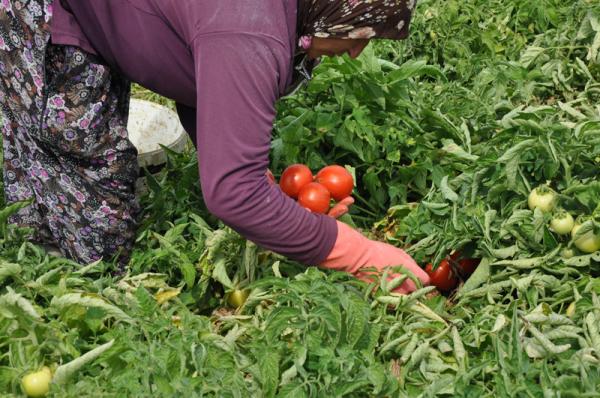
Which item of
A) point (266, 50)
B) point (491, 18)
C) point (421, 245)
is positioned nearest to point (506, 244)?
point (421, 245)

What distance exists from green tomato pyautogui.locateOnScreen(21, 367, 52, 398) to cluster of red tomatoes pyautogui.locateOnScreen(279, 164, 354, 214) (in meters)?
1.00

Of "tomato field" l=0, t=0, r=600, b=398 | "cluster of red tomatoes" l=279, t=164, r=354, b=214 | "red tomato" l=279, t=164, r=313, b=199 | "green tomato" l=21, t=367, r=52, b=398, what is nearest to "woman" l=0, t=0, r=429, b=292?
"tomato field" l=0, t=0, r=600, b=398

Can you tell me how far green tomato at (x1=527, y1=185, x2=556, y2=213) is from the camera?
8.01ft

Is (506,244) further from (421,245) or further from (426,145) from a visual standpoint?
(426,145)

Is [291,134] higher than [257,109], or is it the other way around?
[257,109]

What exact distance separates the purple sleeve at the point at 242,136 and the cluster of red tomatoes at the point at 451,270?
61 centimetres

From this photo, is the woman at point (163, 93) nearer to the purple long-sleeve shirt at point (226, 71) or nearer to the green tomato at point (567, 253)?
the purple long-sleeve shirt at point (226, 71)

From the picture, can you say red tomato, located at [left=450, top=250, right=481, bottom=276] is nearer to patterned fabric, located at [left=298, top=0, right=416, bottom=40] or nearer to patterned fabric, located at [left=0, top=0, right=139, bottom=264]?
patterned fabric, located at [left=298, top=0, right=416, bottom=40]

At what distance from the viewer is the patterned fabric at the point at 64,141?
2.48 meters

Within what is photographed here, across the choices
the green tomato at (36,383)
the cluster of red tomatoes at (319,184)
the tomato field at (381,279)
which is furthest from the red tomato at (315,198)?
the green tomato at (36,383)

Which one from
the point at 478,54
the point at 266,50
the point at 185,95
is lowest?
the point at 478,54

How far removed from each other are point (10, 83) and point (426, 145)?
4.69 feet

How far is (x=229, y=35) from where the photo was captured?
2.03 metres

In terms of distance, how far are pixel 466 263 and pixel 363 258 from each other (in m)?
0.46
